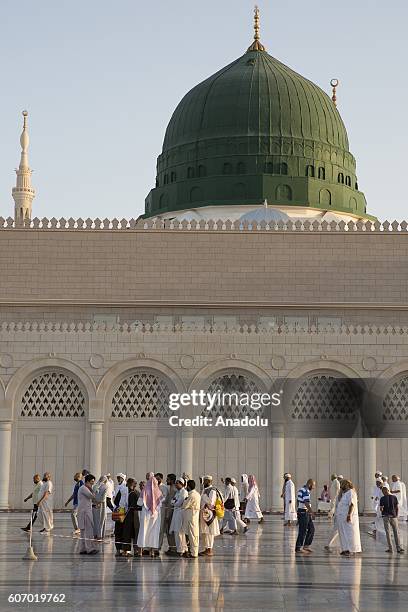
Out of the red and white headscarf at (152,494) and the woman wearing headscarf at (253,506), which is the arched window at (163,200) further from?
the red and white headscarf at (152,494)

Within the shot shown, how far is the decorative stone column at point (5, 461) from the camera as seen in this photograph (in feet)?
87.1

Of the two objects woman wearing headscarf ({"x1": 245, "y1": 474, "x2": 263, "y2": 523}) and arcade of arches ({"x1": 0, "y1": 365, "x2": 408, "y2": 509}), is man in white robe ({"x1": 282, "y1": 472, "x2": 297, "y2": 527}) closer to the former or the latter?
woman wearing headscarf ({"x1": 245, "y1": 474, "x2": 263, "y2": 523})

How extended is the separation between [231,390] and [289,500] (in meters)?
5.24

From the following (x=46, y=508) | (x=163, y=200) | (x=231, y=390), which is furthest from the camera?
(x=163, y=200)

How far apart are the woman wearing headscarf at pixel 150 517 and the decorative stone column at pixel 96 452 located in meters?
10.6

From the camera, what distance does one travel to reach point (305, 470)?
26.8 m

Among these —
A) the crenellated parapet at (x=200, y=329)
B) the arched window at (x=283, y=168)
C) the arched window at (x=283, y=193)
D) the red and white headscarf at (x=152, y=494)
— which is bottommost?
the red and white headscarf at (x=152, y=494)

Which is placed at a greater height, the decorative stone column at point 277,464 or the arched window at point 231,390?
the arched window at point 231,390

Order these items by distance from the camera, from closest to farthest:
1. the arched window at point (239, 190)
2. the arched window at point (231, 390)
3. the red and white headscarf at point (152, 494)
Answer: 1. the red and white headscarf at point (152, 494)
2. the arched window at point (231, 390)
3. the arched window at point (239, 190)

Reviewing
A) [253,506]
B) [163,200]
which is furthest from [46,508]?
[163,200]

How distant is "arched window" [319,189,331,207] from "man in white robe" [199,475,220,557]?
27.0 m

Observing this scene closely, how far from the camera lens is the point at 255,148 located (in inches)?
1663

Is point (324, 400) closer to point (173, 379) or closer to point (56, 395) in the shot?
point (173, 379)

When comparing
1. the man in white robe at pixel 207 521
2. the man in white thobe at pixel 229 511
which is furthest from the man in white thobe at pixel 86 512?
the man in white thobe at pixel 229 511
